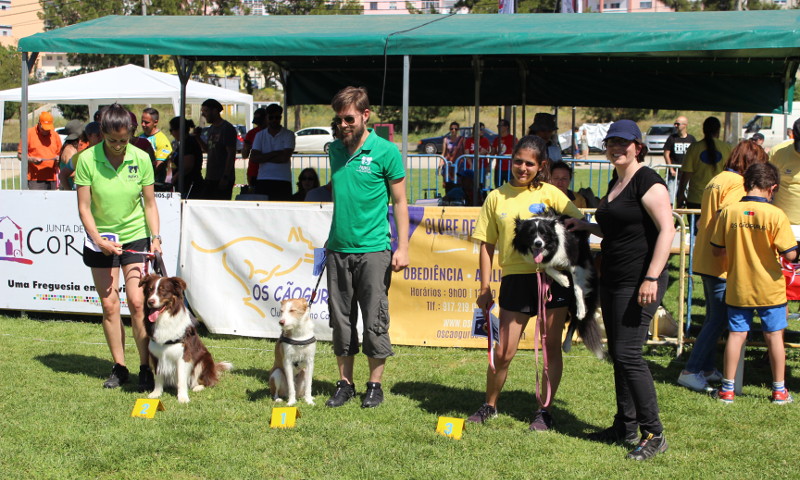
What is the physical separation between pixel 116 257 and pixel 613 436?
11.5 ft

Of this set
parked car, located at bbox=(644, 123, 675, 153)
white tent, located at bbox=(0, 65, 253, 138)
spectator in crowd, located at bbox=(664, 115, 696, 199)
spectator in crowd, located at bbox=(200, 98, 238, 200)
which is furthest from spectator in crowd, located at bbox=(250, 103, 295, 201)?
parked car, located at bbox=(644, 123, 675, 153)

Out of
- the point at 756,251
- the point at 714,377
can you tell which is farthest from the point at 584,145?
the point at 756,251

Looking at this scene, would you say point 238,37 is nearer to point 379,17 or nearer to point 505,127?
point 379,17

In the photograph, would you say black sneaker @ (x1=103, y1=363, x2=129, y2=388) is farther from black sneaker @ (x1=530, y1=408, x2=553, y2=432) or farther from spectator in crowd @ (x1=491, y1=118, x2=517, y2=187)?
spectator in crowd @ (x1=491, y1=118, x2=517, y2=187)

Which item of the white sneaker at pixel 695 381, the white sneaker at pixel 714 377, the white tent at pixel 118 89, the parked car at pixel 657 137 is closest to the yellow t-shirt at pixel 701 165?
the white sneaker at pixel 714 377

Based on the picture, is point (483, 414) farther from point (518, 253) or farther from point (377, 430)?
point (518, 253)

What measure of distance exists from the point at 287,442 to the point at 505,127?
9587 mm

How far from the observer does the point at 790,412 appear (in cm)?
508

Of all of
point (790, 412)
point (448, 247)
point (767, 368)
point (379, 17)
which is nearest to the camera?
point (790, 412)

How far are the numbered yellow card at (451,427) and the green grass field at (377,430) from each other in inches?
2.1

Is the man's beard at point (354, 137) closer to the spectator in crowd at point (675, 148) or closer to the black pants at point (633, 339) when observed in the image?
the black pants at point (633, 339)

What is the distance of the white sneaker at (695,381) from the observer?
18.3 feet

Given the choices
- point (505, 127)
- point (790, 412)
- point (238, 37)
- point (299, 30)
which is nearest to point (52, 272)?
point (238, 37)

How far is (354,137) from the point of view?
476cm
